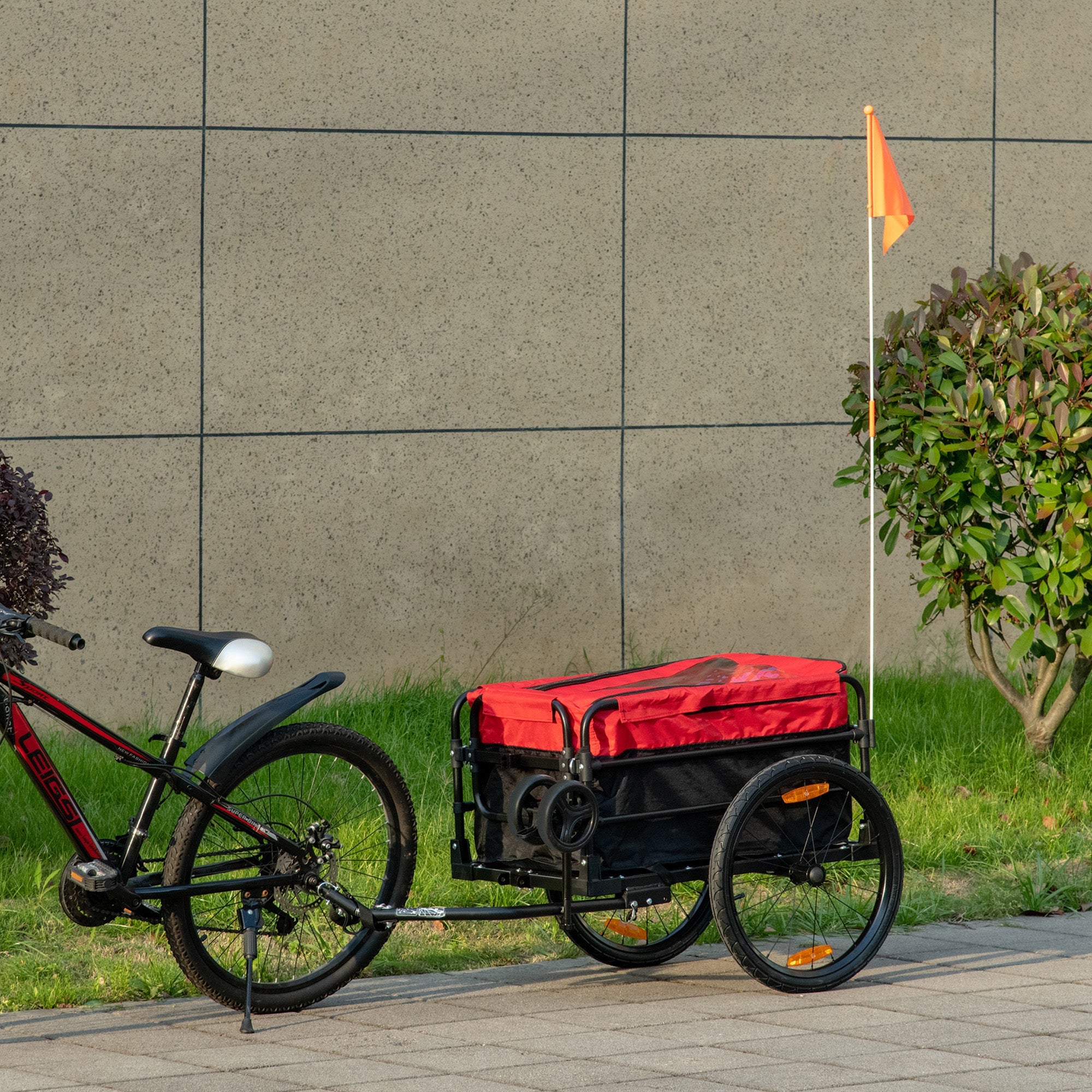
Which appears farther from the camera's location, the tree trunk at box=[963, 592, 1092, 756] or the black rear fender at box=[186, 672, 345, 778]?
the tree trunk at box=[963, 592, 1092, 756]

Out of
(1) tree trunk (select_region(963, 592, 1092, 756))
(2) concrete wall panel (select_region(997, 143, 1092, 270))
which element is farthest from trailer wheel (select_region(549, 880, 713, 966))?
(2) concrete wall panel (select_region(997, 143, 1092, 270))

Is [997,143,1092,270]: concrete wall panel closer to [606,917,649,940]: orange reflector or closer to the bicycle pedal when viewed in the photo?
[606,917,649,940]: orange reflector

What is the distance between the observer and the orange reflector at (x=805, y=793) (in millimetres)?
5031

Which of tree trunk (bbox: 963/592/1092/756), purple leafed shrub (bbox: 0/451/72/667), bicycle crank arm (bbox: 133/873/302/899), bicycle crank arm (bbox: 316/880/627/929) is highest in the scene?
purple leafed shrub (bbox: 0/451/72/667)

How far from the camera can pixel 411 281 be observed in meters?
8.72

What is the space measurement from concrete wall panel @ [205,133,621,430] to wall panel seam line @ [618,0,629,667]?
0.13ft

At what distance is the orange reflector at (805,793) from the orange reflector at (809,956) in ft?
1.34

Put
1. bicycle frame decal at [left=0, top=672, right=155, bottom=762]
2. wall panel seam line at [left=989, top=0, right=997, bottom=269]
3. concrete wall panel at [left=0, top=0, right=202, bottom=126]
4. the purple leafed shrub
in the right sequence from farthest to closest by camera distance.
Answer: wall panel seam line at [left=989, top=0, right=997, bottom=269]
concrete wall panel at [left=0, top=0, right=202, bottom=126]
the purple leafed shrub
bicycle frame decal at [left=0, top=672, right=155, bottom=762]

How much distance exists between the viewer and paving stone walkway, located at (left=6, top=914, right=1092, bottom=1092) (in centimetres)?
425

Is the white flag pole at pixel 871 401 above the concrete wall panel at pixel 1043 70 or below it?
below

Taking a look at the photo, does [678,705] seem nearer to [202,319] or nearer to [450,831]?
[450,831]

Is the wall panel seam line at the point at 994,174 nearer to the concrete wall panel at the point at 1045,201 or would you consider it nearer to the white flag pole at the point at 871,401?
the concrete wall panel at the point at 1045,201

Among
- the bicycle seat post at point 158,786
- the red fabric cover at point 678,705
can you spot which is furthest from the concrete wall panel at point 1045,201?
the bicycle seat post at point 158,786

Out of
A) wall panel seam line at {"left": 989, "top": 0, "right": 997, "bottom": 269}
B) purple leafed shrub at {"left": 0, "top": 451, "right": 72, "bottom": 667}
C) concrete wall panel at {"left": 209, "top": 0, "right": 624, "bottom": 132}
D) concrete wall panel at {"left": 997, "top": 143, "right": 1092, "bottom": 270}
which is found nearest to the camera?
purple leafed shrub at {"left": 0, "top": 451, "right": 72, "bottom": 667}
